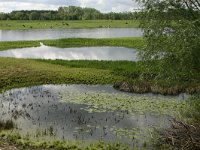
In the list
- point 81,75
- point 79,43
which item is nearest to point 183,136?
point 81,75

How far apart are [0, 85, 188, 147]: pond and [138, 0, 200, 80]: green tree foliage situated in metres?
4.46

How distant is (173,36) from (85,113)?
9883 millimetres

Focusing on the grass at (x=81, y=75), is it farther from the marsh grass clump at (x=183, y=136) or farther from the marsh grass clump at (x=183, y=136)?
the marsh grass clump at (x=183, y=136)

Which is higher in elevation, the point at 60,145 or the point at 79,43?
the point at 79,43

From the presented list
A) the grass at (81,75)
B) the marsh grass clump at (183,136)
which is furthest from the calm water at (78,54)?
the marsh grass clump at (183,136)

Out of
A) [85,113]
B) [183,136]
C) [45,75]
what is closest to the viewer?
[183,136]

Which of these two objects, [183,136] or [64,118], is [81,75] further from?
[183,136]

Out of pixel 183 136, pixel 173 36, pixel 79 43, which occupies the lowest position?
pixel 183 136

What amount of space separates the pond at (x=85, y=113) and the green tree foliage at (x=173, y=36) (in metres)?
4.46

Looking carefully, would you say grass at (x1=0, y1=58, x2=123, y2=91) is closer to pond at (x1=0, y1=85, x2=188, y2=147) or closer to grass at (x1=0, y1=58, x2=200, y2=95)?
grass at (x1=0, y1=58, x2=200, y2=95)

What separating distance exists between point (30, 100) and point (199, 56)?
17.4m

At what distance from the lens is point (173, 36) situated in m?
24.4

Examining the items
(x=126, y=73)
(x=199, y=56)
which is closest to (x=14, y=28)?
(x=126, y=73)

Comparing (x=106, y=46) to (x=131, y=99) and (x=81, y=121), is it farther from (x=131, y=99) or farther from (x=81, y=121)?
(x=81, y=121)
